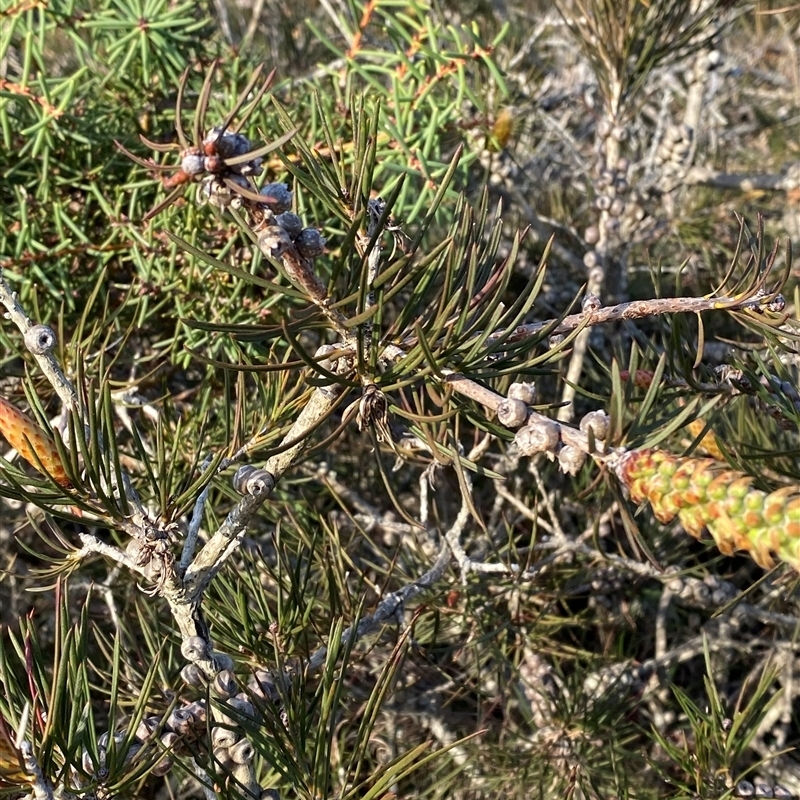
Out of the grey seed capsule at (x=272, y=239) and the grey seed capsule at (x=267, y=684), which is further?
the grey seed capsule at (x=267, y=684)

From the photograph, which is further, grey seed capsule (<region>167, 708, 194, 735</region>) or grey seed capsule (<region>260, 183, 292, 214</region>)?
grey seed capsule (<region>167, 708, 194, 735</region>)

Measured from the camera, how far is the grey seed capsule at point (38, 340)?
1.07 ft

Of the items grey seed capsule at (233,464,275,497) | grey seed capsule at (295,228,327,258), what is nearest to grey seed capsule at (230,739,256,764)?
grey seed capsule at (233,464,275,497)

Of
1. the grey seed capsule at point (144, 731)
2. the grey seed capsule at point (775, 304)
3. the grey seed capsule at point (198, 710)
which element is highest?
the grey seed capsule at point (775, 304)

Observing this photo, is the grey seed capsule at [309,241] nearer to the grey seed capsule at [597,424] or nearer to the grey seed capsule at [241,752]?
the grey seed capsule at [597,424]

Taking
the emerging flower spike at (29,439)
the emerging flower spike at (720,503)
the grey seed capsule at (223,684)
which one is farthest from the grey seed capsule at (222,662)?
the emerging flower spike at (720,503)

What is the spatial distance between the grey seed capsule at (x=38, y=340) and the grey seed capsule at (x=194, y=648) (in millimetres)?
145

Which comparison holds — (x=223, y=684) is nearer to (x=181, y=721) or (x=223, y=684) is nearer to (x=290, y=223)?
(x=181, y=721)

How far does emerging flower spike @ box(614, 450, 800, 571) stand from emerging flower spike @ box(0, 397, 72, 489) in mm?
228

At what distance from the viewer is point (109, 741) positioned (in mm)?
334

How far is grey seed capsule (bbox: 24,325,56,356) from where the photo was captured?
1.07 ft

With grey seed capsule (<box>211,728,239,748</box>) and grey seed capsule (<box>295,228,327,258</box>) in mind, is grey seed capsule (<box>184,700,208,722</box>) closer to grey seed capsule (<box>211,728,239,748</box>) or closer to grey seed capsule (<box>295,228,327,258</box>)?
grey seed capsule (<box>211,728,239,748</box>)

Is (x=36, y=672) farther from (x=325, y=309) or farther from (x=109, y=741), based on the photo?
(x=325, y=309)

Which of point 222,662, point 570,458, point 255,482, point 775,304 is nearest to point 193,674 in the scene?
point 222,662
